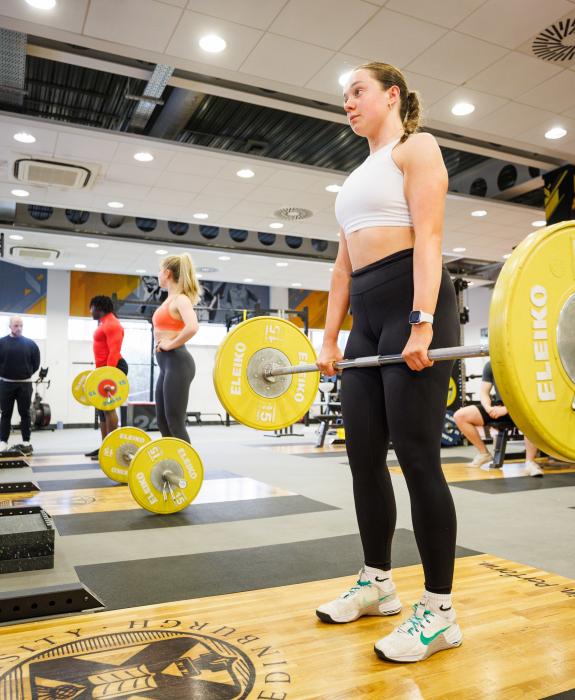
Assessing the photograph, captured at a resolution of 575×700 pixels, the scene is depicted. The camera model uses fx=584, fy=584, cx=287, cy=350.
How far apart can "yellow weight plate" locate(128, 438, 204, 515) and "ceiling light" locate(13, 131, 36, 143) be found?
3518mm

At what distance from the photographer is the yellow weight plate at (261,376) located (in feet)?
6.05

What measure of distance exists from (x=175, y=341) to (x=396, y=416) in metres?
1.65

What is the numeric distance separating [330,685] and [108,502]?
86.2 inches

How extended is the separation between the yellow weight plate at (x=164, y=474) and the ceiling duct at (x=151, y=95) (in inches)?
108

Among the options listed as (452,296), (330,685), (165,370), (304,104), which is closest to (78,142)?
(304,104)

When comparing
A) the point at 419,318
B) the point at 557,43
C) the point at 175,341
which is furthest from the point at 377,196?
the point at 557,43

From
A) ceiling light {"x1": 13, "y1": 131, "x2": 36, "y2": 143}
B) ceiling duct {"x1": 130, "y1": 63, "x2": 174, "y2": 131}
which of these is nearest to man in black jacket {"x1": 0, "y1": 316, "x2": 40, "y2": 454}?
ceiling light {"x1": 13, "y1": 131, "x2": 36, "y2": 143}

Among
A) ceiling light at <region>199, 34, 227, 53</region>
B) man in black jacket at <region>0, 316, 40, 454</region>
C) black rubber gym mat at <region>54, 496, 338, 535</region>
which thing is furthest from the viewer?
man in black jacket at <region>0, 316, 40, 454</region>

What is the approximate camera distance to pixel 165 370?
2723mm

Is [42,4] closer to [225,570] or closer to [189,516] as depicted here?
[189,516]

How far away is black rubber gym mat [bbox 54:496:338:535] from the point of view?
2477 mm

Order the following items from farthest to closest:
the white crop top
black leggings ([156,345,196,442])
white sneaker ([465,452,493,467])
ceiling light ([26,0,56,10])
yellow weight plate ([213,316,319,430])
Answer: white sneaker ([465,452,493,467]) → ceiling light ([26,0,56,10]) → black leggings ([156,345,196,442]) → yellow weight plate ([213,316,319,430]) → the white crop top

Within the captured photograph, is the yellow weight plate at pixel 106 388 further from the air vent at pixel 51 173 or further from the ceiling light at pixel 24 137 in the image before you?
the air vent at pixel 51 173

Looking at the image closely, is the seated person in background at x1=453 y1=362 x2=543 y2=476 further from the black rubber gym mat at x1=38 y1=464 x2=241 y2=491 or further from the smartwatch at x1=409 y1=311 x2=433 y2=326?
the smartwatch at x1=409 y1=311 x2=433 y2=326
